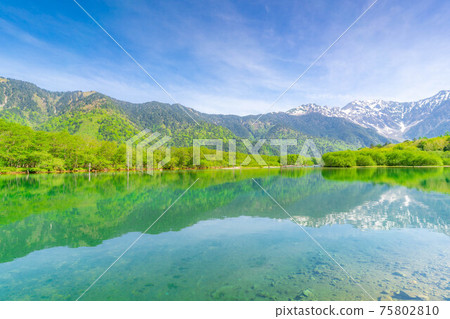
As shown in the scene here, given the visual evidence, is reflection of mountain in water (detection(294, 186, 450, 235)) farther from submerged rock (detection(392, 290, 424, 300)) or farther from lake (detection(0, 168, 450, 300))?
submerged rock (detection(392, 290, 424, 300))

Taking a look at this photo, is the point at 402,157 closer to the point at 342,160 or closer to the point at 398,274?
the point at 342,160

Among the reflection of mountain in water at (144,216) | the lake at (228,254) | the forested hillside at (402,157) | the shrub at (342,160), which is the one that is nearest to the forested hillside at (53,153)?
the reflection of mountain in water at (144,216)

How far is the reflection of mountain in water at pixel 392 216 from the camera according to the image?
10750mm

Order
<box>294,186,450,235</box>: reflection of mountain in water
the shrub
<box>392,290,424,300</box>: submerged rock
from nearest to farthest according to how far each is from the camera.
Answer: <box>392,290,424,300</box>: submerged rock < <box>294,186,450,235</box>: reflection of mountain in water < the shrub

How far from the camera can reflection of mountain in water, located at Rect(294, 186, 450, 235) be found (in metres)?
10.8

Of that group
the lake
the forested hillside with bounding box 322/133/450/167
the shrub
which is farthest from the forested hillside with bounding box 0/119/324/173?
the forested hillside with bounding box 322/133/450/167

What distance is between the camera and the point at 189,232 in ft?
33.8

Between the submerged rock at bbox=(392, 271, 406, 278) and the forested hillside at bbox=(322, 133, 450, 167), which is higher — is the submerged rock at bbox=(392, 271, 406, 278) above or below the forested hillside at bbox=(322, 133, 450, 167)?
below

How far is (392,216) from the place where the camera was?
1236 cm

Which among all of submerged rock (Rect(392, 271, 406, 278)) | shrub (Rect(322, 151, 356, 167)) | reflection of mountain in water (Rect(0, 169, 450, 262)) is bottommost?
reflection of mountain in water (Rect(0, 169, 450, 262))

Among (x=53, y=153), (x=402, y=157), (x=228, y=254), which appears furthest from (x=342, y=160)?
(x=228, y=254)

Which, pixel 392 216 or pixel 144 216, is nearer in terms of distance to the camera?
pixel 392 216

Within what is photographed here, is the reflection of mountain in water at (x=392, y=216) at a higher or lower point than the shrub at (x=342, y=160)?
lower

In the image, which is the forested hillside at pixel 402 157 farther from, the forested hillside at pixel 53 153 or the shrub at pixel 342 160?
the forested hillside at pixel 53 153
